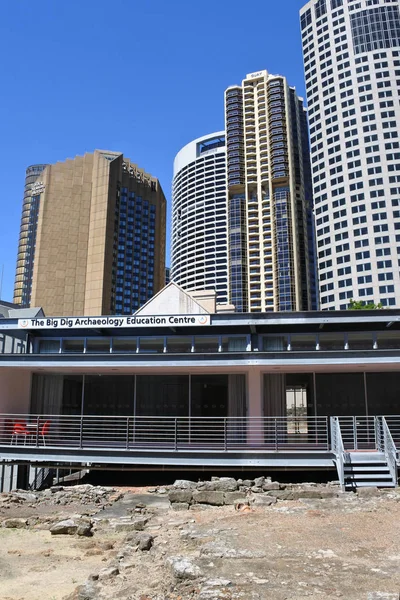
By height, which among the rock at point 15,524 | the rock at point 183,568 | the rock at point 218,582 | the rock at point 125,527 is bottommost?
the rock at point 15,524

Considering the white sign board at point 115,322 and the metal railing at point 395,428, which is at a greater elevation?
the white sign board at point 115,322

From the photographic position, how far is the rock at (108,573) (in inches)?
300

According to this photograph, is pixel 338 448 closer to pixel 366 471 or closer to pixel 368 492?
pixel 366 471

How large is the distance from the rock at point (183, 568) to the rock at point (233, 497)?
554 cm

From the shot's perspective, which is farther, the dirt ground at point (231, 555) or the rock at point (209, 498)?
the rock at point (209, 498)

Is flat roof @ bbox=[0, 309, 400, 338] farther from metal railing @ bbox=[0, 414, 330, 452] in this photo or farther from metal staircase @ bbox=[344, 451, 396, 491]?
metal staircase @ bbox=[344, 451, 396, 491]

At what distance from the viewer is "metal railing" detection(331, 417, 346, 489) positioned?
1470 cm

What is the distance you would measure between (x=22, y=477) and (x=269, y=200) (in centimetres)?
12782

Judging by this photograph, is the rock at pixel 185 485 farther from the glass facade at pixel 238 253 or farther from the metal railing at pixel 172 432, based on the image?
the glass facade at pixel 238 253

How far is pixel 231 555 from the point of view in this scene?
27.8 feet

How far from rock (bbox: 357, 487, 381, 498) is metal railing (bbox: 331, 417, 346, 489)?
0.64m

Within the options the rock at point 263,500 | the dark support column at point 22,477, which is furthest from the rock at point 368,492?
the dark support column at point 22,477

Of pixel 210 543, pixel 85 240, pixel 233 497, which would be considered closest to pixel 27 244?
pixel 85 240

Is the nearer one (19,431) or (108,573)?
(108,573)
